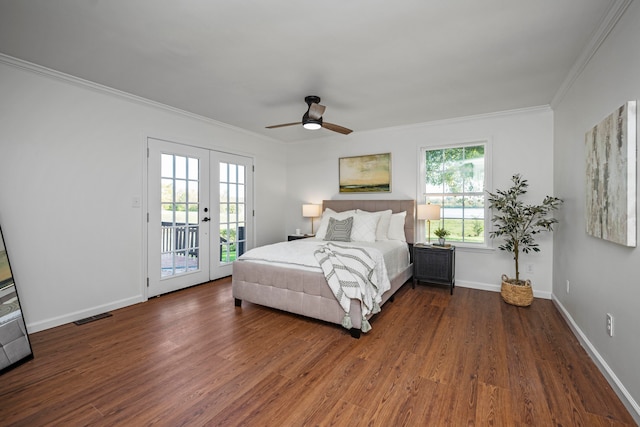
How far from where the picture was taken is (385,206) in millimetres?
4859

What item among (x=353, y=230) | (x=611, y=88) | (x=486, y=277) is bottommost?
(x=486, y=277)

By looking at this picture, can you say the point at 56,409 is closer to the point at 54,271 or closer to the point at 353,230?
the point at 54,271

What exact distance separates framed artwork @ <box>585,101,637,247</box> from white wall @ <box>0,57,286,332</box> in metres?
4.56

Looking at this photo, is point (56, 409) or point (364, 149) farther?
point (364, 149)

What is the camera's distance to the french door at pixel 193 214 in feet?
12.8

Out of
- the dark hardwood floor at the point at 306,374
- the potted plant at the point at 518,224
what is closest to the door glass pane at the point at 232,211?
the dark hardwood floor at the point at 306,374

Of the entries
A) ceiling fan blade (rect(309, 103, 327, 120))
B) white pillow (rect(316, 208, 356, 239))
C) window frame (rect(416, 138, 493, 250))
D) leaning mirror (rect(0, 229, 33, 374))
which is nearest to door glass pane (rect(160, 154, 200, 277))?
leaning mirror (rect(0, 229, 33, 374))

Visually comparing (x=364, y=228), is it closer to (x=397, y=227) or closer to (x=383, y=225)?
(x=383, y=225)

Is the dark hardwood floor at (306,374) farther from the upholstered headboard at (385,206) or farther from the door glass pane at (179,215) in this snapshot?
the upholstered headboard at (385,206)

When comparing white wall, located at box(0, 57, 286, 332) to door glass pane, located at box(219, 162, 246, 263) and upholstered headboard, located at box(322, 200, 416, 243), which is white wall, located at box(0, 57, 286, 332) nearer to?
door glass pane, located at box(219, 162, 246, 263)

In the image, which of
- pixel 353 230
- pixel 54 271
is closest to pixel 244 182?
pixel 353 230

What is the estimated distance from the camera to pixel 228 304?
362 centimetres

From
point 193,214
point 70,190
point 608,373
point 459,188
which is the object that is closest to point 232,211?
point 193,214

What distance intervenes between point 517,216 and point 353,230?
2.11m
